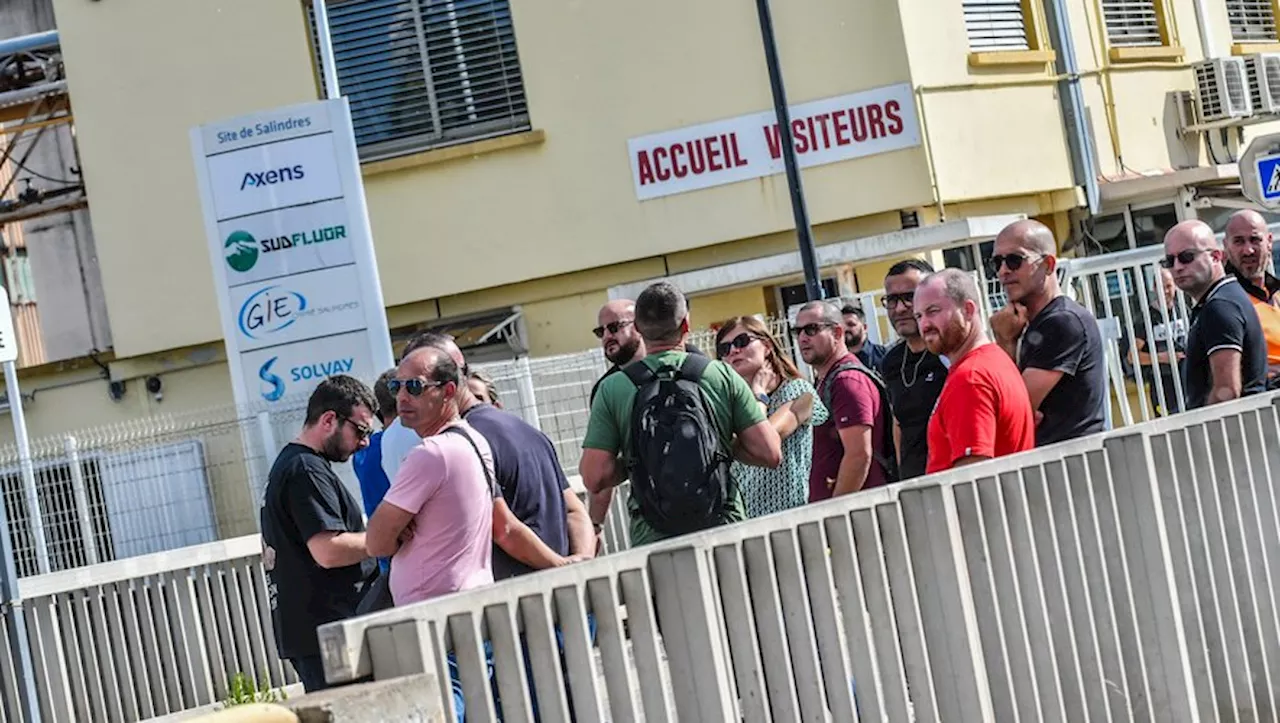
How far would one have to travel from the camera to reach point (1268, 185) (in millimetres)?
13734

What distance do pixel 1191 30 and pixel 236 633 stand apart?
16.9 m

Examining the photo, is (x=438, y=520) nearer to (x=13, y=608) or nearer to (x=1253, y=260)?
(x=13, y=608)

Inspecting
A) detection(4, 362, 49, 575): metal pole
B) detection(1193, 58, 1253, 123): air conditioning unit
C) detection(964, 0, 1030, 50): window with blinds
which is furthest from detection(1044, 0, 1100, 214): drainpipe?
detection(4, 362, 49, 575): metal pole

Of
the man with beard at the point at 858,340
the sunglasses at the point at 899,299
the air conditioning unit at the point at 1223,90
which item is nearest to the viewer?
the sunglasses at the point at 899,299

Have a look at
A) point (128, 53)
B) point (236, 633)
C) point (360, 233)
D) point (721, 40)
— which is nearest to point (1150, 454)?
point (236, 633)

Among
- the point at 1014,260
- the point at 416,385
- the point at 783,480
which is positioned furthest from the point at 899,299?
the point at 416,385

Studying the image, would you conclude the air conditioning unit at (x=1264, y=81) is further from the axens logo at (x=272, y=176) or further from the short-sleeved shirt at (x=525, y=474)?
the short-sleeved shirt at (x=525, y=474)

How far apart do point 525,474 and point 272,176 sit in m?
9.87

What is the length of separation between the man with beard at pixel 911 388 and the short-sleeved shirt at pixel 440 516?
2444 millimetres

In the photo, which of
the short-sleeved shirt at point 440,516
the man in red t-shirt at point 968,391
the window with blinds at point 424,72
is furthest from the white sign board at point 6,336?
the window with blinds at point 424,72

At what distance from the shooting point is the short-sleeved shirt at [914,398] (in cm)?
858

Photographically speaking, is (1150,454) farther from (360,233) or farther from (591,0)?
(591,0)

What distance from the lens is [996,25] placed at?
23.1 metres

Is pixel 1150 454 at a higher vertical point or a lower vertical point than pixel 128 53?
lower
